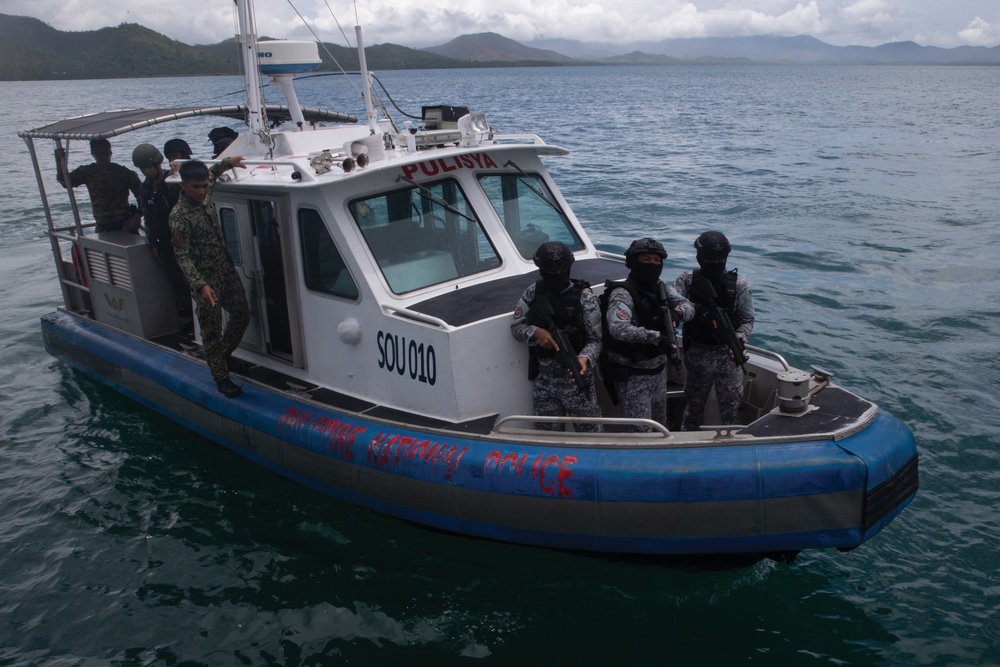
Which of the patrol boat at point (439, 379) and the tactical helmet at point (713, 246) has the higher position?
the tactical helmet at point (713, 246)

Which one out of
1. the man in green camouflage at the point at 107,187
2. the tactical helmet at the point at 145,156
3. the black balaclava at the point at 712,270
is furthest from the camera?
the man in green camouflage at the point at 107,187

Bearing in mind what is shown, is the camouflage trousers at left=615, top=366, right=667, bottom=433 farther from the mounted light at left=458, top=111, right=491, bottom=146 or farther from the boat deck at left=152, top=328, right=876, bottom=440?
the mounted light at left=458, top=111, right=491, bottom=146

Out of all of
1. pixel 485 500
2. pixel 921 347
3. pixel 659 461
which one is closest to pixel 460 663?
pixel 485 500

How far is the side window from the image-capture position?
22.6 feet

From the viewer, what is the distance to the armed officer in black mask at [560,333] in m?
5.18

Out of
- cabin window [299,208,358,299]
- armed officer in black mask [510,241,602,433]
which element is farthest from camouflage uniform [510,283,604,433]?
cabin window [299,208,358,299]

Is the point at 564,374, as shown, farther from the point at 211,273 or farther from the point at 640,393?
the point at 211,273

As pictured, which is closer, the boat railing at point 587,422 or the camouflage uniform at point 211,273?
the boat railing at point 587,422

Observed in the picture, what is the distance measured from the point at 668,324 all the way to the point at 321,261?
273cm

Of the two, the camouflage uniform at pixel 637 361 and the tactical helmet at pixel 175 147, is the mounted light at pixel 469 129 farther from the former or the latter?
the tactical helmet at pixel 175 147

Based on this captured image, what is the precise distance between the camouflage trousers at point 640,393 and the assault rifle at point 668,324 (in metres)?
0.27

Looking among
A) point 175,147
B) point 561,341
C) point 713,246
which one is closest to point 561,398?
point 561,341

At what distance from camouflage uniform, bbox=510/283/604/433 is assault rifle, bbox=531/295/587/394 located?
61 millimetres

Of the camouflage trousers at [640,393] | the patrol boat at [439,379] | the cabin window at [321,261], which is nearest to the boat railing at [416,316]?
the patrol boat at [439,379]
